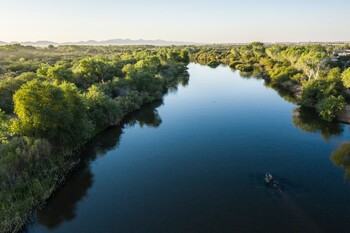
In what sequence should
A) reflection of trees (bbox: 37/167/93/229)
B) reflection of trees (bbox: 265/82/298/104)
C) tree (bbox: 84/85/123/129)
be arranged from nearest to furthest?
reflection of trees (bbox: 37/167/93/229), tree (bbox: 84/85/123/129), reflection of trees (bbox: 265/82/298/104)

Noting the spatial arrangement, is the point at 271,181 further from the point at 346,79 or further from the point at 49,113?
the point at 346,79

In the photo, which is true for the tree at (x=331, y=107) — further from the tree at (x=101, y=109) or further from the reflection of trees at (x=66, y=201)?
the reflection of trees at (x=66, y=201)

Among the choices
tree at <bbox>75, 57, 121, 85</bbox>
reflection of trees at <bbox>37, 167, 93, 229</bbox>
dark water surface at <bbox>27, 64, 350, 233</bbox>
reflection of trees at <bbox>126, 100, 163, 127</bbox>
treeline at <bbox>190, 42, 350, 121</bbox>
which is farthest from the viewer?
tree at <bbox>75, 57, 121, 85</bbox>

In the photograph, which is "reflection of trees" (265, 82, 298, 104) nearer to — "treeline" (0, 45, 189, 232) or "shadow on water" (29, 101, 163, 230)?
"shadow on water" (29, 101, 163, 230)

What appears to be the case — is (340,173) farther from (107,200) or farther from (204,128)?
(107,200)

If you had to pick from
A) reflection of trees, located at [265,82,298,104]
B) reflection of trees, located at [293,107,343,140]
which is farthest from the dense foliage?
reflection of trees, located at [265,82,298,104]

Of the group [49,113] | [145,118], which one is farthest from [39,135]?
[145,118]

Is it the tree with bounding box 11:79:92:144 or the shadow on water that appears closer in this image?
the shadow on water
